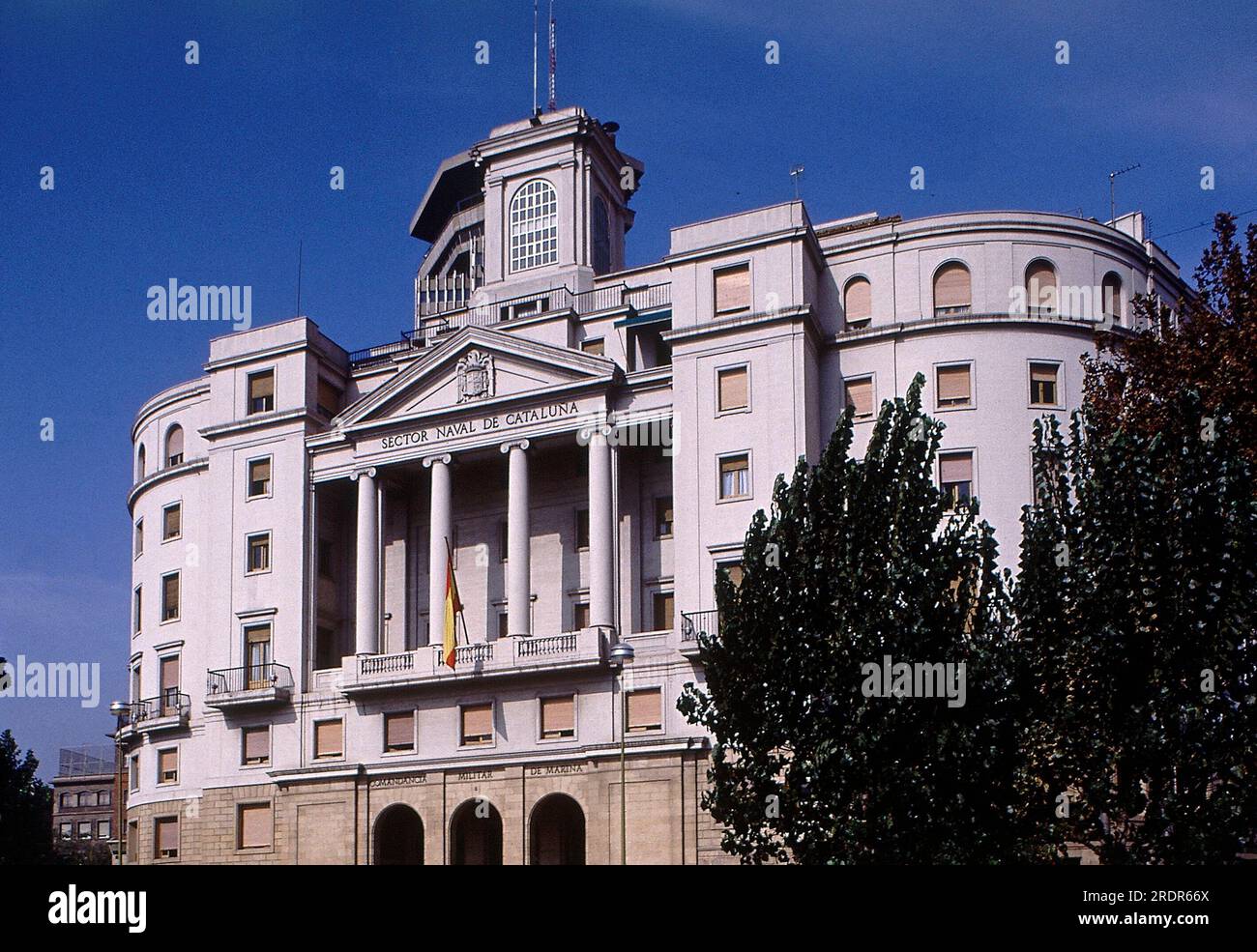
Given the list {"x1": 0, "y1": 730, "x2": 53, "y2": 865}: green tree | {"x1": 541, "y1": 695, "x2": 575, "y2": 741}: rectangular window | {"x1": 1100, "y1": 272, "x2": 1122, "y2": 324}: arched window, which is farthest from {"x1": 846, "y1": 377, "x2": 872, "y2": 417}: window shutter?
{"x1": 0, "y1": 730, "x2": 53, "y2": 865}: green tree

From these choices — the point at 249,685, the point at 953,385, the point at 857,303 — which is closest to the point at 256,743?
the point at 249,685

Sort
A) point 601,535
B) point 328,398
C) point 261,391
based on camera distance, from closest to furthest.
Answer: point 601,535, point 261,391, point 328,398

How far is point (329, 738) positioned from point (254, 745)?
338cm

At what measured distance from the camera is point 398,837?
56.3 metres

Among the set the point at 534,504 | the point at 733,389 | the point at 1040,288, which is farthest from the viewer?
the point at 534,504

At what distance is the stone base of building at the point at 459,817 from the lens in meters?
49.1

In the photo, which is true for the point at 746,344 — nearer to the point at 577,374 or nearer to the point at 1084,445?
the point at 577,374

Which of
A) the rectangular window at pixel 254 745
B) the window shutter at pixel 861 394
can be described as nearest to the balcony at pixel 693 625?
the window shutter at pixel 861 394

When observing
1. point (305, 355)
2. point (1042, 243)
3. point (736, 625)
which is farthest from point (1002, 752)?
point (305, 355)

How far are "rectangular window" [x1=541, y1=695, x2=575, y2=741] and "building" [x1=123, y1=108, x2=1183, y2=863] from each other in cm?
10

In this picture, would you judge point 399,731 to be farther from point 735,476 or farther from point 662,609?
point 735,476

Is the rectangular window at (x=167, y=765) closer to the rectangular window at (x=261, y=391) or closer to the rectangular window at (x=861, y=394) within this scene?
the rectangular window at (x=261, y=391)
